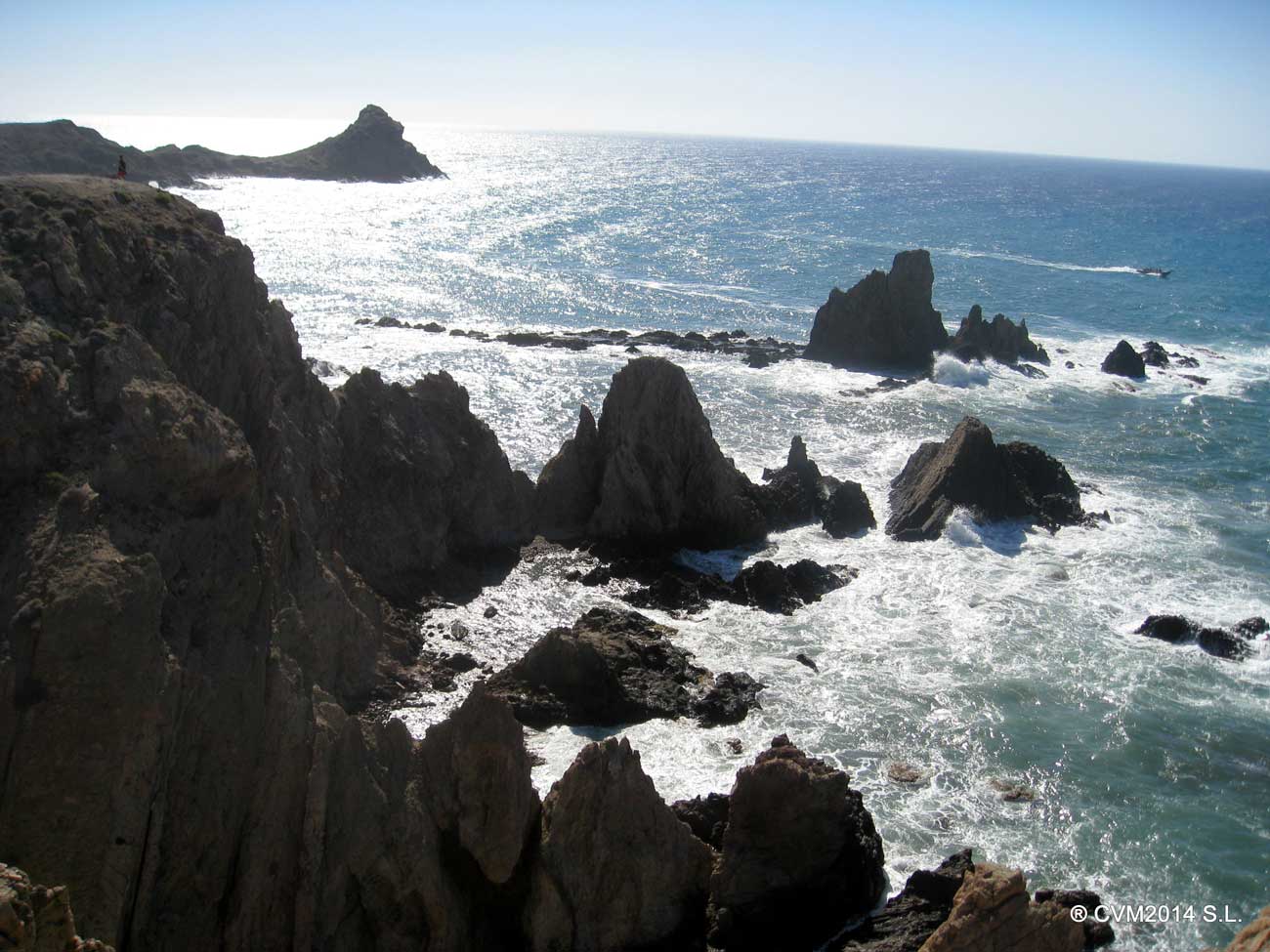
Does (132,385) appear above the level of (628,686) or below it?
above

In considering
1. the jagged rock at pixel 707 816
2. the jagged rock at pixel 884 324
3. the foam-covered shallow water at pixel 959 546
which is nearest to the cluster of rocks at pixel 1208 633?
the foam-covered shallow water at pixel 959 546

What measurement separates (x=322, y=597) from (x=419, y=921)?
Answer: 810 cm

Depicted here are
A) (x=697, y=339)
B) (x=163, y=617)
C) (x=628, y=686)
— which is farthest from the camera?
(x=697, y=339)

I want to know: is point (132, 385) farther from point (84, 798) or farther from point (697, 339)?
point (697, 339)

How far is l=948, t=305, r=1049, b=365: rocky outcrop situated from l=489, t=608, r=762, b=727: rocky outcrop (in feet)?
145

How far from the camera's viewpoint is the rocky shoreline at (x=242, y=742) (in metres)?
12.8

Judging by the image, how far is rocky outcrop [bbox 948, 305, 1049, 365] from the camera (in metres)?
64.8

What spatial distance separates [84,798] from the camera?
12.4 metres

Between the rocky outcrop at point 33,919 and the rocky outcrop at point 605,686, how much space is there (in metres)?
14.4

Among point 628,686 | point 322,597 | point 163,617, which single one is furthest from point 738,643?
point 163,617

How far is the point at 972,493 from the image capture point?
39.2m

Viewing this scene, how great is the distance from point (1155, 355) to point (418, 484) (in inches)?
2221

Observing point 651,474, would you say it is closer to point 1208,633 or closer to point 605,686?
point 605,686

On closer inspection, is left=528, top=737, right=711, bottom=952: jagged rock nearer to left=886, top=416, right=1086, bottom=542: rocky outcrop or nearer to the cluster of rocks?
the cluster of rocks
